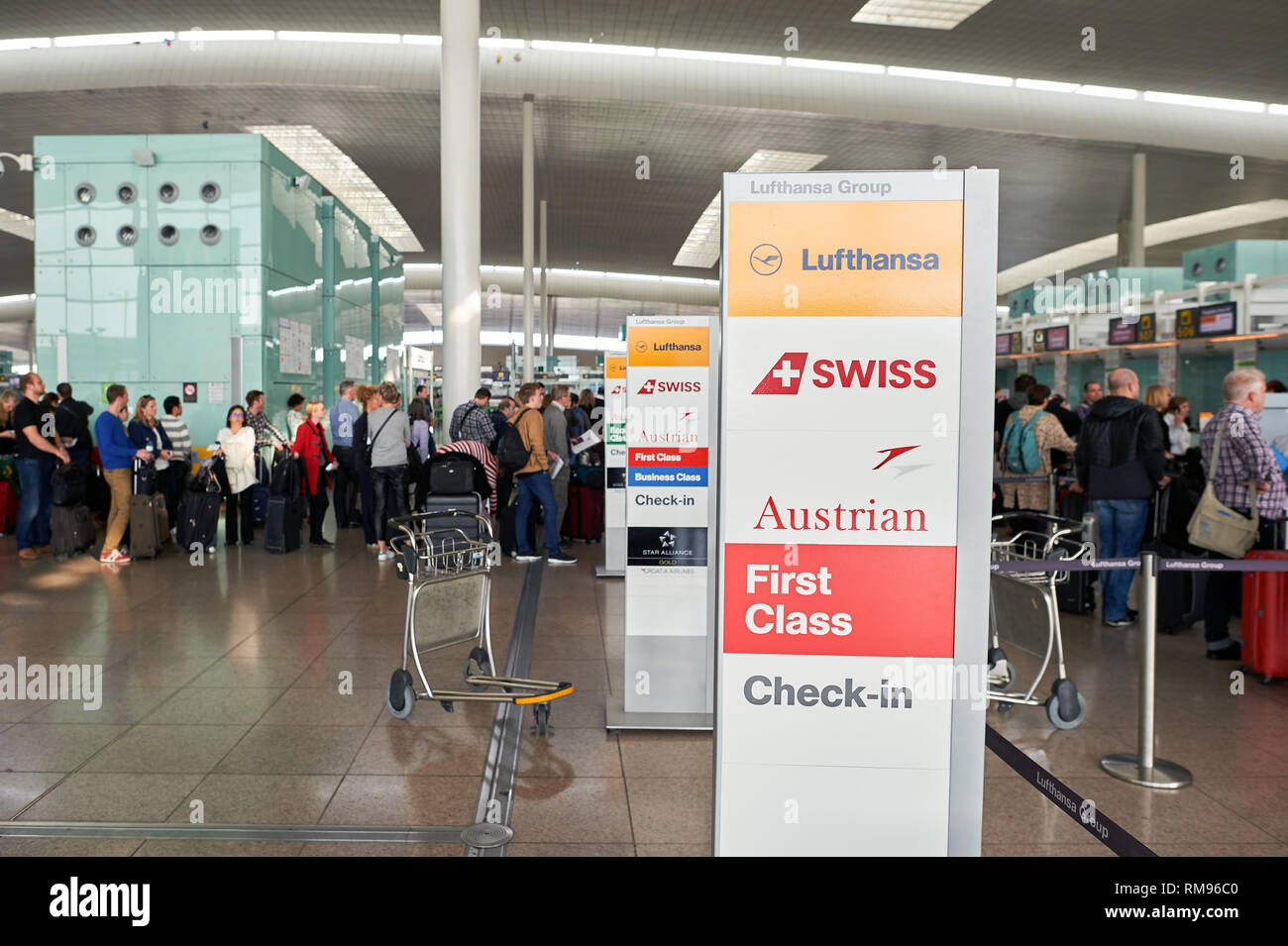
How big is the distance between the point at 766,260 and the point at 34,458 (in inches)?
364

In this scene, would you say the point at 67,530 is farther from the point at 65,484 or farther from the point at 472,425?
the point at 472,425

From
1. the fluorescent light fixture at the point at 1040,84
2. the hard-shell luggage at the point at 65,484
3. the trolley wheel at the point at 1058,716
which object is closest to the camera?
the trolley wheel at the point at 1058,716

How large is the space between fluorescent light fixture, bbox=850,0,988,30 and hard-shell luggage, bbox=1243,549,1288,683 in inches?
409

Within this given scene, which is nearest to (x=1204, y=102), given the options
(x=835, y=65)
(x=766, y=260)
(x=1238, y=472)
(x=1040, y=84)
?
(x=1040, y=84)

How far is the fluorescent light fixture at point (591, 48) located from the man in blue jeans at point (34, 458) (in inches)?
384

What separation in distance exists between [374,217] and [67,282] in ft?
60.7

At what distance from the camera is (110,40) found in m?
15.4

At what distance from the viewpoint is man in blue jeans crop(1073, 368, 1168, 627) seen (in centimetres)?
661

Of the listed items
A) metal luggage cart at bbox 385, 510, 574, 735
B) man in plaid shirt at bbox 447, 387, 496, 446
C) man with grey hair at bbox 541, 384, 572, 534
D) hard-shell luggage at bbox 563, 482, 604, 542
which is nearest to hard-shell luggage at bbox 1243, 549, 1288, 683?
metal luggage cart at bbox 385, 510, 574, 735

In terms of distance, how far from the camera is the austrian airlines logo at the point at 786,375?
2283 mm

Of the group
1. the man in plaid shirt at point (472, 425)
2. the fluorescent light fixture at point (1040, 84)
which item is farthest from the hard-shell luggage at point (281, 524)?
the fluorescent light fixture at point (1040, 84)

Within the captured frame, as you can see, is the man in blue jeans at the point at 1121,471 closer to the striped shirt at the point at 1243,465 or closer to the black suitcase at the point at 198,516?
the striped shirt at the point at 1243,465

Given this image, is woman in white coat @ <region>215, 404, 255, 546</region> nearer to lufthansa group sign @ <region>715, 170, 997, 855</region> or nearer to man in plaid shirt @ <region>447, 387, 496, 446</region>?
man in plaid shirt @ <region>447, 387, 496, 446</region>
